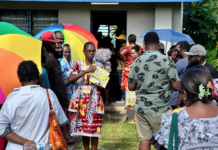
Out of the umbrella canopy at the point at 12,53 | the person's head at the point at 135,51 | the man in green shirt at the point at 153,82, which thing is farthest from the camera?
the person's head at the point at 135,51

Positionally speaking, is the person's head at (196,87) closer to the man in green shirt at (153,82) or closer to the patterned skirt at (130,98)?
the man in green shirt at (153,82)

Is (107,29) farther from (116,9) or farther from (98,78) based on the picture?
(98,78)

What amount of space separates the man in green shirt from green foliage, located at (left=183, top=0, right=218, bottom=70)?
682 cm

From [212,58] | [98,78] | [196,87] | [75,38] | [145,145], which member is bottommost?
[145,145]

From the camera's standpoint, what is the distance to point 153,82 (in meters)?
4.79

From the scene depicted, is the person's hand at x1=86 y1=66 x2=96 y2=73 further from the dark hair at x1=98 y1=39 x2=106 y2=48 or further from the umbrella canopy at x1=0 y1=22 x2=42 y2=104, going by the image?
the dark hair at x1=98 y1=39 x2=106 y2=48

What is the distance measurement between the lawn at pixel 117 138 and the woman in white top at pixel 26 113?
3.59m

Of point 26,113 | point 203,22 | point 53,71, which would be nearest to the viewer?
point 26,113

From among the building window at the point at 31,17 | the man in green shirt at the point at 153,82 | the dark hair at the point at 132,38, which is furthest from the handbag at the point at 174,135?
the building window at the point at 31,17

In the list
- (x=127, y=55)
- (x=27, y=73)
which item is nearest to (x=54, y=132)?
(x=27, y=73)

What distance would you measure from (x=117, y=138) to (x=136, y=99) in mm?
2738

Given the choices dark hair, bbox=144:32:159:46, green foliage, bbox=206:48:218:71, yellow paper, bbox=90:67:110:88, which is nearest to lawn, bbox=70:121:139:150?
yellow paper, bbox=90:67:110:88

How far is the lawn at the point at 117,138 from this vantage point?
6.96m

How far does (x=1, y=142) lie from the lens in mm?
3779
